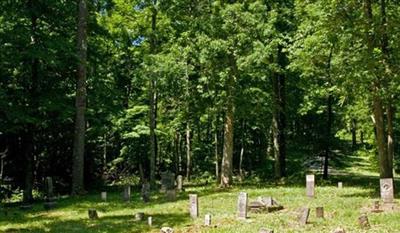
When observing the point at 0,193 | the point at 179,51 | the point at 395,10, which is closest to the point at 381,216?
the point at 395,10

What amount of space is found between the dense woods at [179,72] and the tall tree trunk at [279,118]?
0.32ft

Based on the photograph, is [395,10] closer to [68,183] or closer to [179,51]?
[179,51]

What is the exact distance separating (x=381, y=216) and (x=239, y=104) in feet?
51.5

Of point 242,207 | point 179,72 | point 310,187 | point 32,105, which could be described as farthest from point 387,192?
point 32,105

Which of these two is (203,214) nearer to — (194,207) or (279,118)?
(194,207)

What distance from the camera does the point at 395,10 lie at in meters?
22.7

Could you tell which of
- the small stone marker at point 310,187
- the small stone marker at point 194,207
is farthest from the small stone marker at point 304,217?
the small stone marker at point 310,187

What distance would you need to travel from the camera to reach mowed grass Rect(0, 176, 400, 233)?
548 inches

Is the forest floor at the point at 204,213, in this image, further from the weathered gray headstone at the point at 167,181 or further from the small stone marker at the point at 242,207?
the weathered gray headstone at the point at 167,181

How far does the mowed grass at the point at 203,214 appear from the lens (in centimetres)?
1393

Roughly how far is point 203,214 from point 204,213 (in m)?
0.21

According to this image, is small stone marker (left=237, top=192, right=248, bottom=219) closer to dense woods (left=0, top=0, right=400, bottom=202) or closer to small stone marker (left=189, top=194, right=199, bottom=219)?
small stone marker (left=189, top=194, right=199, bottom=219)

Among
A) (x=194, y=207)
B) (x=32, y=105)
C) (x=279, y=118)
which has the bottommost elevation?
(x=194, y=207)

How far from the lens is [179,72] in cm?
2848
